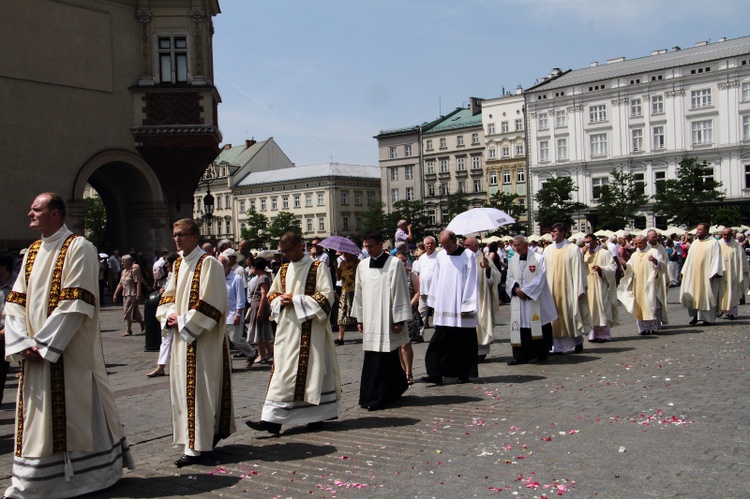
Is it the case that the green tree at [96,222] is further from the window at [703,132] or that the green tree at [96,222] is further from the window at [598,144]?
the window at [703,132]

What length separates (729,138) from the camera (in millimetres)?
66500

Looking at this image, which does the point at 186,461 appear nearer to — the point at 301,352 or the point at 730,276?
the point at 301,352

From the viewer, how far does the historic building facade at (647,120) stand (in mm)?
66188

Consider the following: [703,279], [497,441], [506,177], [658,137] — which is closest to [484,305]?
[497,441]

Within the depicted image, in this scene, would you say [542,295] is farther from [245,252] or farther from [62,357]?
[62,357]

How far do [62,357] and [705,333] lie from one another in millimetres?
12264

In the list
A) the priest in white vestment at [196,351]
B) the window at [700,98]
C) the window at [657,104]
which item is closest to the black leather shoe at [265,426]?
the priest in white vestment at [196,351]

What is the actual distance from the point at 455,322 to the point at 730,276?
8961 millimetres

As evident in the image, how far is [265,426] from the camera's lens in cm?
768

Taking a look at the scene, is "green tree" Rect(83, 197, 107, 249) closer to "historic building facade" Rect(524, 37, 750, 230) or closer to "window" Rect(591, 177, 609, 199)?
"historic building facade" Rect(524, 37, 750, 230)

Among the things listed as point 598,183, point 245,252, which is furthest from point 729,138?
point 245,252

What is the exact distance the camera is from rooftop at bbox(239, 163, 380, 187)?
103688mm

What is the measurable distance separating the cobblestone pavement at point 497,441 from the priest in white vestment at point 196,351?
298 millimetres

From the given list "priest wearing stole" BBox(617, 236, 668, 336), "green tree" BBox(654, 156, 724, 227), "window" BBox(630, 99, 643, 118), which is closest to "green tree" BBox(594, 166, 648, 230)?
"green tree" BBox(654, 156, 724, 227)
